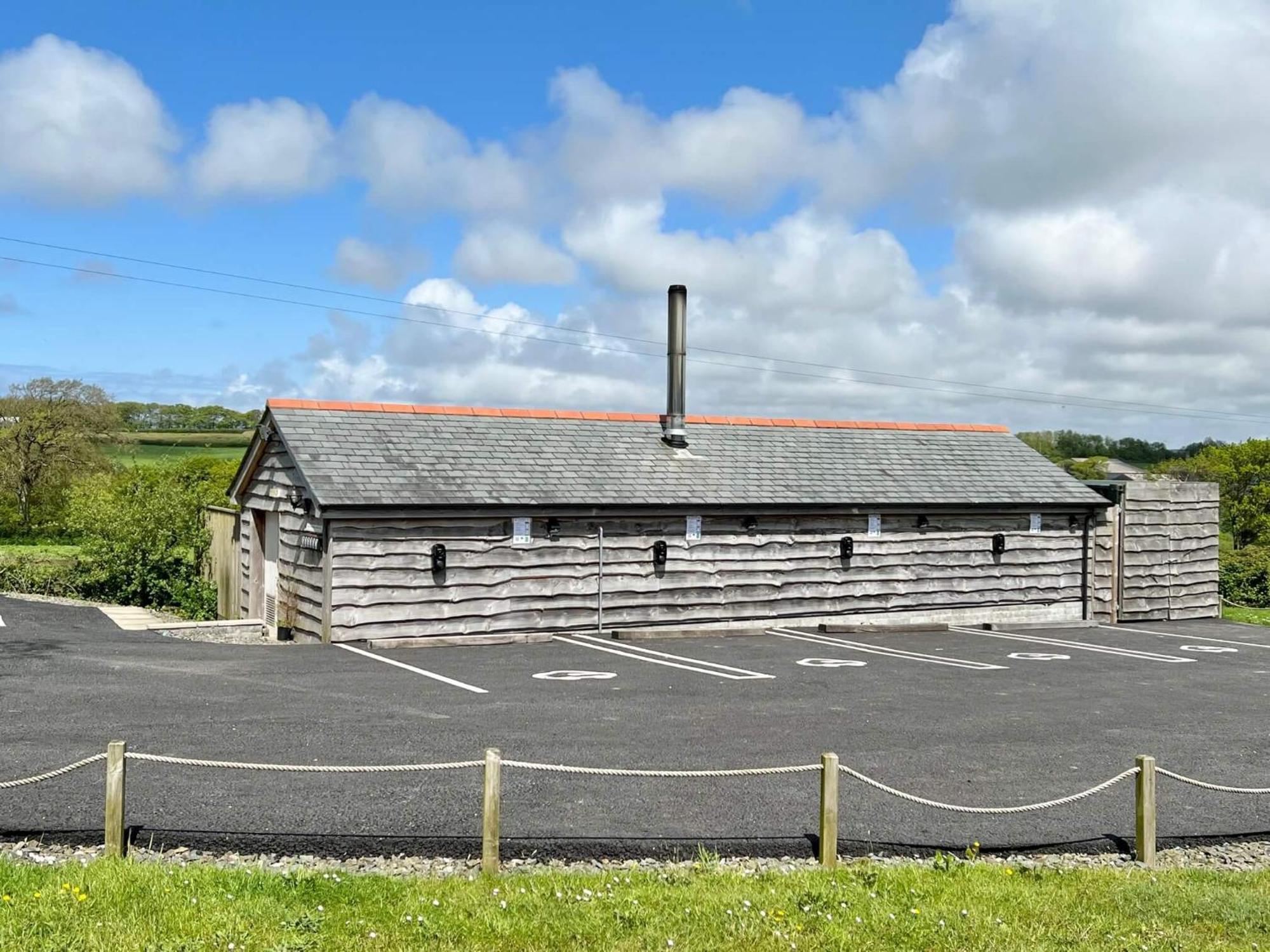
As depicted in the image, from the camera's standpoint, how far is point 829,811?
25.7 ft

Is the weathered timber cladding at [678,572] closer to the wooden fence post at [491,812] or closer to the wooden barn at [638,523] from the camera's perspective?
the wooden barn at [638,523]

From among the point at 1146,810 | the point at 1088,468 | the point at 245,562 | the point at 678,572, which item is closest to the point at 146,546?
the point at 245,562

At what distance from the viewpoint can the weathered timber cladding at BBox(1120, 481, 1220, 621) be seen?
25547 millimetres

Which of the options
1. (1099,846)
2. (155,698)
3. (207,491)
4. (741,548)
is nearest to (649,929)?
(1099,846)

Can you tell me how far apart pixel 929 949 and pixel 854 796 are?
2.78m

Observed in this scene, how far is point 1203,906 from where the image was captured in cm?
712

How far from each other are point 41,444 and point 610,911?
5167cm

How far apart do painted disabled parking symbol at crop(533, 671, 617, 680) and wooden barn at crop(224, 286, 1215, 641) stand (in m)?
4.21

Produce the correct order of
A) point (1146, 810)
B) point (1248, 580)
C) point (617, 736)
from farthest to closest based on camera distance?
point (1248, 580) < point (617, 736) < point (1146, 810)

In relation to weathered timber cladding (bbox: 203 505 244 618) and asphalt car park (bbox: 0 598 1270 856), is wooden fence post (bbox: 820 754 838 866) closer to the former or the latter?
asphalt car park (bbox: 0 598 1270 856)

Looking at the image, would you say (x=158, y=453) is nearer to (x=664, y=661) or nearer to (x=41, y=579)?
(x=41, y=579)

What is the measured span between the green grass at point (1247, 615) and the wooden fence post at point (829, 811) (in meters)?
22.8

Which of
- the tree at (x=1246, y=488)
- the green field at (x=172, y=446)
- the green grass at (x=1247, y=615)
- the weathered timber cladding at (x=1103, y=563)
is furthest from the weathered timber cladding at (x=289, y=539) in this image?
the tree at (x=1246, y=488)

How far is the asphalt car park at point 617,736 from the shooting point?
831 centimetres
